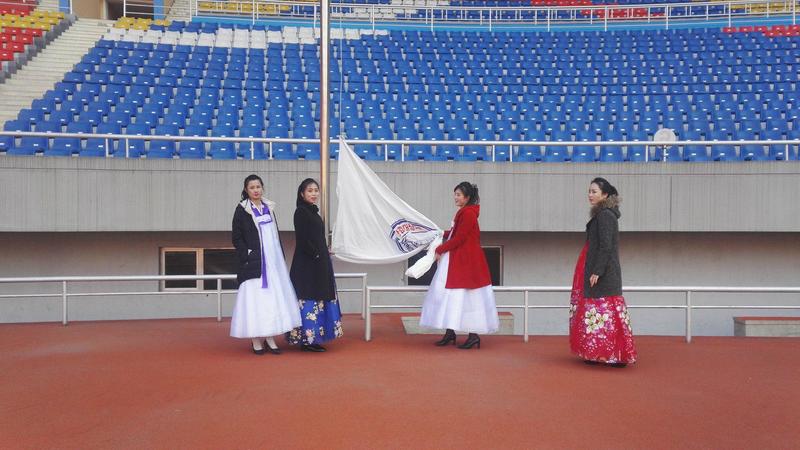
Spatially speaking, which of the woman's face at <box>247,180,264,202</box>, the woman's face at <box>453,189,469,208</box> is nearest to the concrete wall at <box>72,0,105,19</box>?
the woman's face at <box>247,180,264,202</box>

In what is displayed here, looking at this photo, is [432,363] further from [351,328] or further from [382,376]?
[351,328]

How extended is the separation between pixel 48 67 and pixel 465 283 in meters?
14.9

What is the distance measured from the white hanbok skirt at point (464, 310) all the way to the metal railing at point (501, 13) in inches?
668

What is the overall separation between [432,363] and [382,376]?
0.70 metres

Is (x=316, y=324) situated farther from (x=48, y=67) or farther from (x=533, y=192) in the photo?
(x=48, y=67)

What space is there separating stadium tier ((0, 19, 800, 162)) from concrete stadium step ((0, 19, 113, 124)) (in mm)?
497

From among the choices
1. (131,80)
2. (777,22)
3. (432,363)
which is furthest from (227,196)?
(777,22)

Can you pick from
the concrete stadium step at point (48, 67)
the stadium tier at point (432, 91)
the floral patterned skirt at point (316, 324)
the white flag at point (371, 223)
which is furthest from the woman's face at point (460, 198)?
the concrete stadium step at point (48, 67)

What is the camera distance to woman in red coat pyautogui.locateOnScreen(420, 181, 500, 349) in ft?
22.2

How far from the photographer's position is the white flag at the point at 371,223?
726cm

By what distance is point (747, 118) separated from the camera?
15.1 m

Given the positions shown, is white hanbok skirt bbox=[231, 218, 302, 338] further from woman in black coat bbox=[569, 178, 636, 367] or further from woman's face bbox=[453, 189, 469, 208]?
woman in black coat bbox=[569, 178, 636, 367]

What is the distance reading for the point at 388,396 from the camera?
4.94 meters

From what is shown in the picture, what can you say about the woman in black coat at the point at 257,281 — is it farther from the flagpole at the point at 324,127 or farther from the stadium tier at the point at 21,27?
the stadium tier at the point at 21,27
